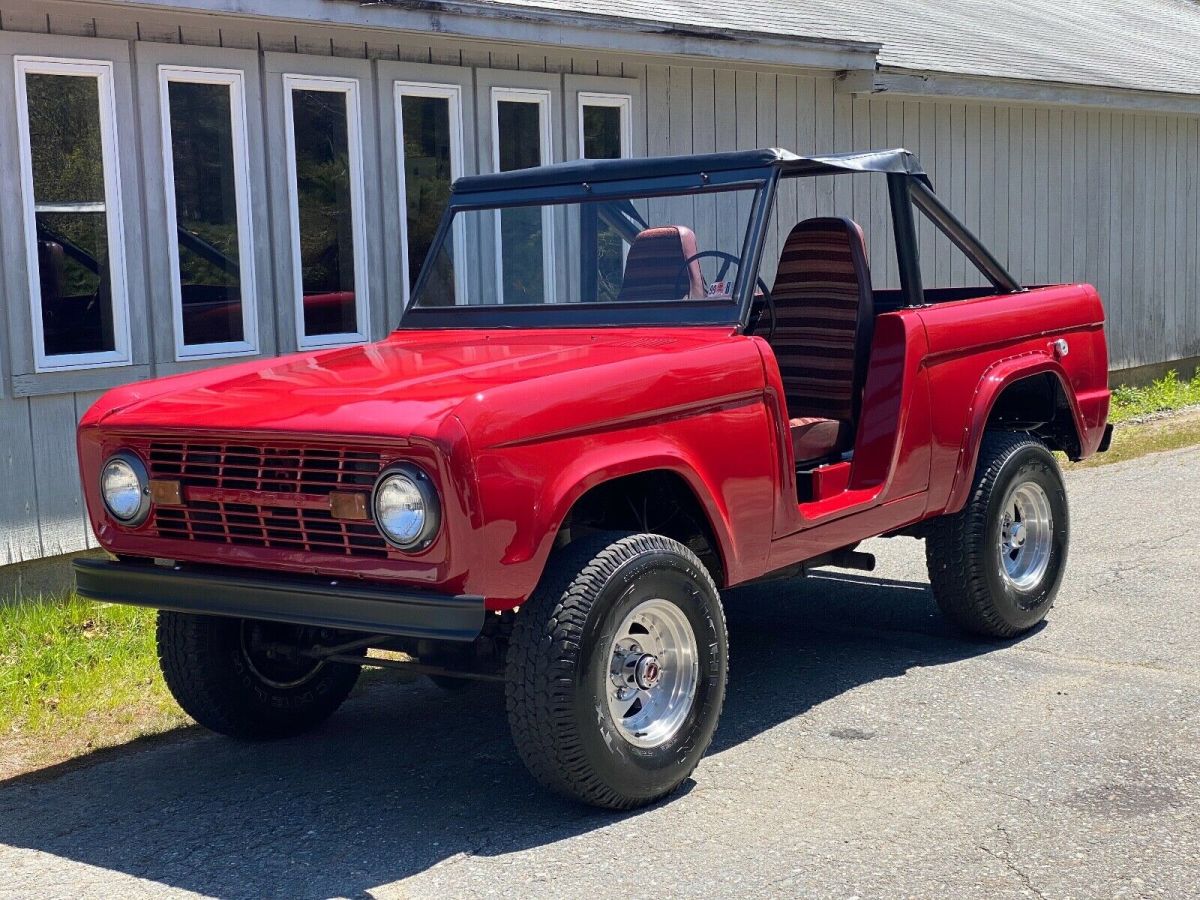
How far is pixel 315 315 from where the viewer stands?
8203mm

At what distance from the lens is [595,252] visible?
544cm

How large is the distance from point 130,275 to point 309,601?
3791mm

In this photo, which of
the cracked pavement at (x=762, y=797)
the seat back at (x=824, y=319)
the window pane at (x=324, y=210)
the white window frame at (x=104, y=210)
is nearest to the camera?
the cracked pavement at (x=762, y=797)

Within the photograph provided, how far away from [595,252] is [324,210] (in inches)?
125

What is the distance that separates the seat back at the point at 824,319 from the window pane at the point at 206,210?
3205mm

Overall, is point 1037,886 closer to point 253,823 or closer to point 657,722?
point 657,722

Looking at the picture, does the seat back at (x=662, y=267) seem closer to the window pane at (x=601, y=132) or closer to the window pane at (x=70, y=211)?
the window pane at (x=70, y=211)

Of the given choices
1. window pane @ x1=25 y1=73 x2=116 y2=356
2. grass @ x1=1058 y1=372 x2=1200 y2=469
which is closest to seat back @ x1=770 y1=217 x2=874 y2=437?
window pane @ x1=25 y1=73 x2=116 y2=356

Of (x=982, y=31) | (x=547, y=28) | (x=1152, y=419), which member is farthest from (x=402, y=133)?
(x=982, y=31)

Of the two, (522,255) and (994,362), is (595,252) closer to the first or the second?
(522,255)

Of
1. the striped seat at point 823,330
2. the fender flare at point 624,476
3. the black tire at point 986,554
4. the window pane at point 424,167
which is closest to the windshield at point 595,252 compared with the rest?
the striped seat at point 823,330

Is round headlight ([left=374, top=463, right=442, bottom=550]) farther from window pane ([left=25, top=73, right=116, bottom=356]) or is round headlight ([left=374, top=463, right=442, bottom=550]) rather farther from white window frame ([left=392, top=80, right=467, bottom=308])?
white window frame ([left=392, top=80, right=467, bottom=308])

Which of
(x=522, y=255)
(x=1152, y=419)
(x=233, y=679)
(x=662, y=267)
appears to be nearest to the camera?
(x=233, y=679)

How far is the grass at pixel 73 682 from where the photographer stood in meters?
5.32
